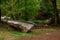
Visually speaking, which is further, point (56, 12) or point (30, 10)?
point (30, 10)

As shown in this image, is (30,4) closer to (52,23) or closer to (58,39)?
(52,23)

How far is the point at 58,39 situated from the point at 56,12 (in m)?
9.94

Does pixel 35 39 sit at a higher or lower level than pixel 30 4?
lower

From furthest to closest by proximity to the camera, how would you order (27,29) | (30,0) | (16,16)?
(16,16), (30,0), (27,29)

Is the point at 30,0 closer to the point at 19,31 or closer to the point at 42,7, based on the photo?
the point at 19,31

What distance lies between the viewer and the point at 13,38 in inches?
475

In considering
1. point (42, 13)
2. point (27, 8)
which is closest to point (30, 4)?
point (27, 8)

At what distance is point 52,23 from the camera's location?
22688 mm

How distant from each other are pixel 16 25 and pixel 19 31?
21.4 inches

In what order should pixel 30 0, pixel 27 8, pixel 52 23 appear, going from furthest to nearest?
1. pixel 27 8
2. pixel 52 23
3. pixel 30 0

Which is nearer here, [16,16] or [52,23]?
[52,23]

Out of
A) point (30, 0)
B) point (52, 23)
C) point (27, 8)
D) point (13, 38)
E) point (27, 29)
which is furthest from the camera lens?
point (27, 8)

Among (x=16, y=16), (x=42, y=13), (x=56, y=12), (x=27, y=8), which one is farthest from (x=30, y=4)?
(x=42, y=13)

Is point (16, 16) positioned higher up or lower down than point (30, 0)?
lower down
